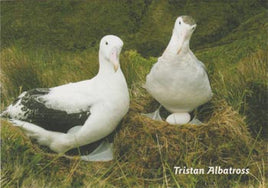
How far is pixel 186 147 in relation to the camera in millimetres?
4207

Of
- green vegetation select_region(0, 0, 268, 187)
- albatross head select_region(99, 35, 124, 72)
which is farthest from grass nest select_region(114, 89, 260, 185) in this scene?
albatross head select_region(99, 35, 124, 72)

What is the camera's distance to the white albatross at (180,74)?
169 inches

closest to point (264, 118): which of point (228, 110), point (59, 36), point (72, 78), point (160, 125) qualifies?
point (228, 110)

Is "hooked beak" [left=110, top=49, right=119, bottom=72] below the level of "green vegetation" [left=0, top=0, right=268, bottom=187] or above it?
above

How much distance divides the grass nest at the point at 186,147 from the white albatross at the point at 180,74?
229 millimetres

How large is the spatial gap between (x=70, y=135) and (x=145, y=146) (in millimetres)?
578

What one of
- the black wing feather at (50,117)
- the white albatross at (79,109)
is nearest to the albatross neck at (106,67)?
the white albatross at (79,109)

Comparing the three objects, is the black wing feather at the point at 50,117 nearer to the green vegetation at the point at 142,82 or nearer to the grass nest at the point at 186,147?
the green vegetation at the point at 142,82

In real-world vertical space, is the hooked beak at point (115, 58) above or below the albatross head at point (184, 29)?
below

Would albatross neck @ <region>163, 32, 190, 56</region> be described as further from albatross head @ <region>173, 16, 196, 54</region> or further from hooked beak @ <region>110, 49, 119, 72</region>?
hooked beak @ <region>110, 49, 119, 72</region>

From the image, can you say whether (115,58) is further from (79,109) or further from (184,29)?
(184,29)

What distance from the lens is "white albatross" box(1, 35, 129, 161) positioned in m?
4.19

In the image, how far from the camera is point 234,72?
16.6ft

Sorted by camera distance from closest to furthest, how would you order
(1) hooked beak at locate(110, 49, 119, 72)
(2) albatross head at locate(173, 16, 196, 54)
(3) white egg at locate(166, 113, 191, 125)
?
(1) hooked beak at locate(110, 49, 119, 72) → (2) albatross head at locate(173, 16, 196, 54) → (3) white egg at locate(166, 113, 191, 125)
